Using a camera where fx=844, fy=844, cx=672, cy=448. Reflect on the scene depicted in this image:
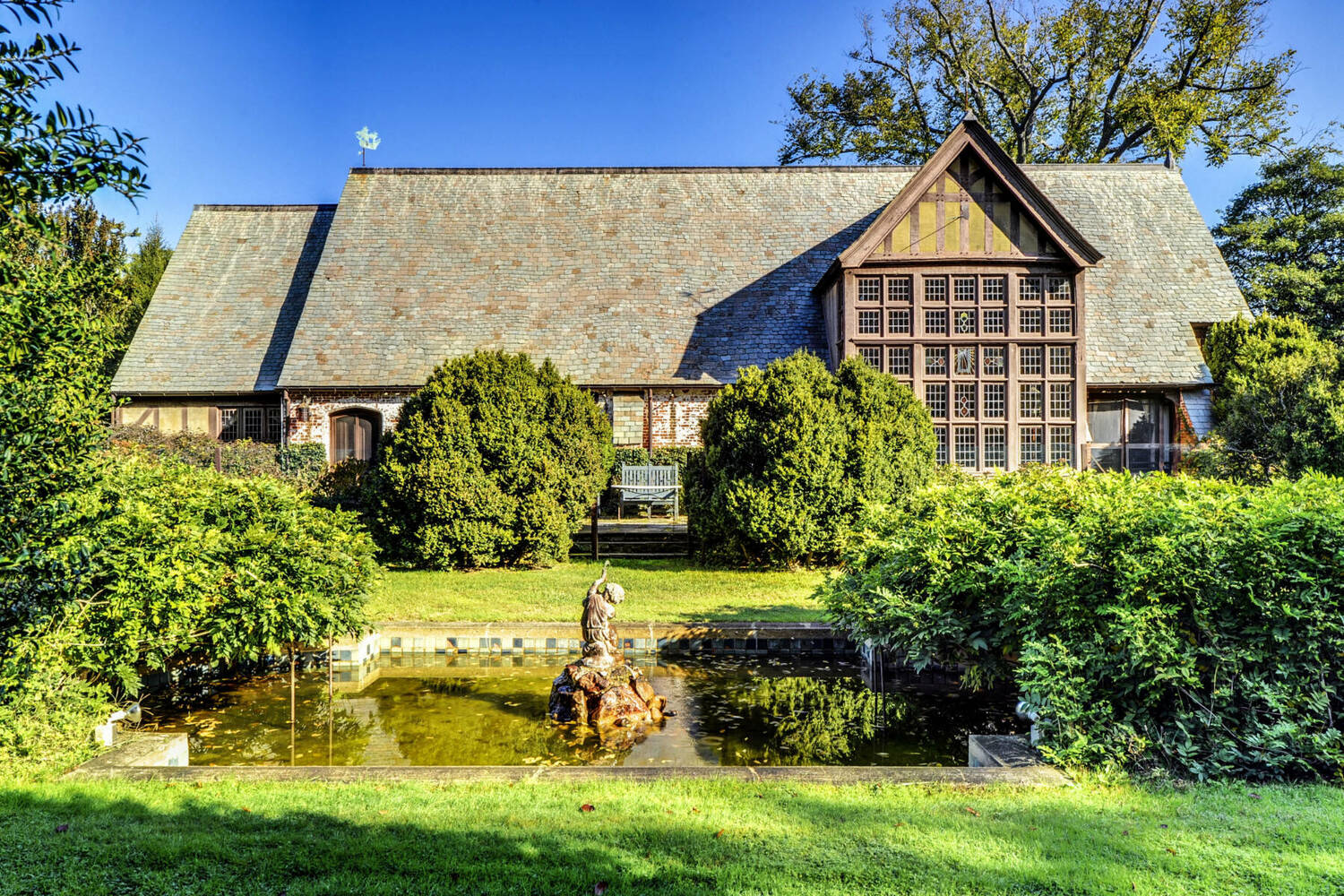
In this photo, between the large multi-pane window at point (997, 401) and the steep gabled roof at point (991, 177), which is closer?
the steep gabled roof at point (991, 177)

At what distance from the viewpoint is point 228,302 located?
24.5 metres

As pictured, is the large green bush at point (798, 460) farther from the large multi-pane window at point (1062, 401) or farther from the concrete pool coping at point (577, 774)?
the concrete pool coping at point (577, 774)

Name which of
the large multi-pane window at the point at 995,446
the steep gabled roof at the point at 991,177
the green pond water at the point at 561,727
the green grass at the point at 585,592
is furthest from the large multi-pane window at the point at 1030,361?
the green pond water at the point at 561,727

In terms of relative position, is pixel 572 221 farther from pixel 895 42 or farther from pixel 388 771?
pixel 388 771

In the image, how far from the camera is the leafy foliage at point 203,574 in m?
6.05

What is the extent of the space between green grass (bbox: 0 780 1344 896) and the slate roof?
16.8 meters

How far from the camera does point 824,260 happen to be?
2375 cm

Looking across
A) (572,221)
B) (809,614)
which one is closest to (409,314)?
(572,221)

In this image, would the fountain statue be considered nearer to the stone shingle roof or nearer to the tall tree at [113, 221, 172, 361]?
the stone shingle roof

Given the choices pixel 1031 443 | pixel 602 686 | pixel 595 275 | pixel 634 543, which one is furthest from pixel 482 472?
pixel 1031 443

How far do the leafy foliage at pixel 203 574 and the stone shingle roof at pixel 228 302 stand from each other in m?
Result: 15.6

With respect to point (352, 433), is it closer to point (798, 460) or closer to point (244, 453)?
point (244, 453)

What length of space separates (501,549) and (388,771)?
30.2 feet

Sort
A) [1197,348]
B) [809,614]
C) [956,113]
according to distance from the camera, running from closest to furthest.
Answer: [809,614]
[1197,348]
[956,113]
